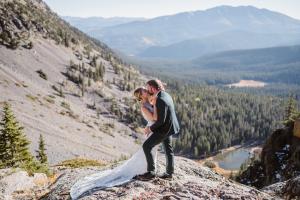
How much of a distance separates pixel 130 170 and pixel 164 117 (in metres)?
3.01

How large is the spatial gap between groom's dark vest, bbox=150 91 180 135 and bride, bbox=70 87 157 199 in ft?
1.09

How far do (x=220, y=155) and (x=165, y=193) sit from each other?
7165 inches

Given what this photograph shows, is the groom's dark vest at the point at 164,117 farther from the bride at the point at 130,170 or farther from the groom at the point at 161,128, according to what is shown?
the bride at the point at 130,170

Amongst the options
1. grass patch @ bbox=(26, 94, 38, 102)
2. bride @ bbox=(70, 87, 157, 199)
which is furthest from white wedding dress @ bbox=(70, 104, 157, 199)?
grass patch @ bbox=(26, 94, 38, 102)

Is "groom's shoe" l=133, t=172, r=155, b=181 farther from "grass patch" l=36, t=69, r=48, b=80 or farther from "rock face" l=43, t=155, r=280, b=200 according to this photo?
"grass patch" l=36, t=69, r=48, b=80

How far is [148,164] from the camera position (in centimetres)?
1638

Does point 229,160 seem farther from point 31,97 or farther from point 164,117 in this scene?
point 164,117

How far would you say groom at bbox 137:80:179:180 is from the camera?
15.6 m

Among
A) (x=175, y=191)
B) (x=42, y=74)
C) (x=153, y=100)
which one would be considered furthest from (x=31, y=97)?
(x=175, y=191)

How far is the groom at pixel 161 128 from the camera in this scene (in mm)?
15609

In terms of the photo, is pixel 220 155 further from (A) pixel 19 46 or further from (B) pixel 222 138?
(A) pixel 19 46

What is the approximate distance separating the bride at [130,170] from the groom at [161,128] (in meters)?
0.29

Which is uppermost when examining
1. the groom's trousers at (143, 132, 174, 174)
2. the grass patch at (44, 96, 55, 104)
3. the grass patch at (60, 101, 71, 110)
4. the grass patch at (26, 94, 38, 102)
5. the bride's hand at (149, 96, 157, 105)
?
the bride's hand at (149, 96, 157, 105)

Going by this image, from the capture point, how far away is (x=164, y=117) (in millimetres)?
15602
